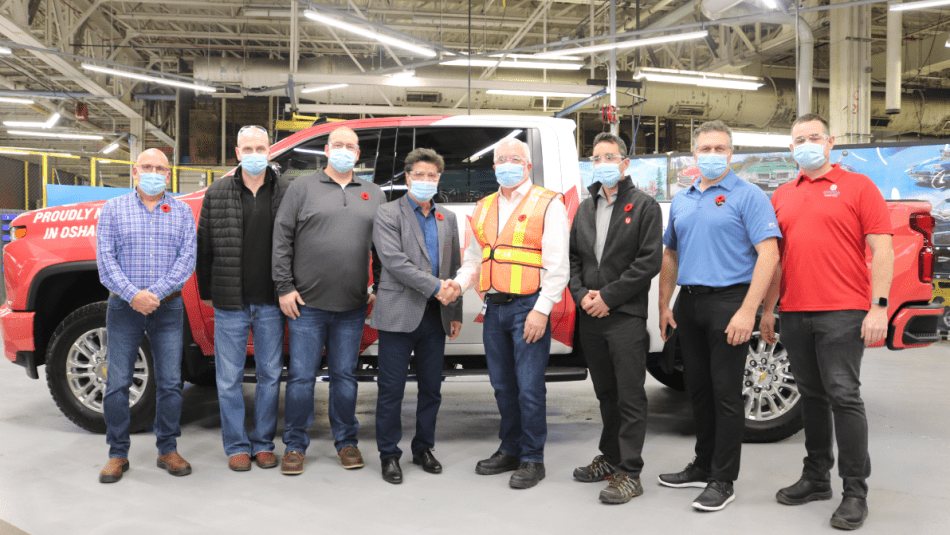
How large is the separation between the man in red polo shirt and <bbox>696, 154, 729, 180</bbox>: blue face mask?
32cm

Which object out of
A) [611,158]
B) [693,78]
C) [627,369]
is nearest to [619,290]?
[627,369]

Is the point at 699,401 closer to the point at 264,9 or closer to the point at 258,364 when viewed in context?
the point at 258,364

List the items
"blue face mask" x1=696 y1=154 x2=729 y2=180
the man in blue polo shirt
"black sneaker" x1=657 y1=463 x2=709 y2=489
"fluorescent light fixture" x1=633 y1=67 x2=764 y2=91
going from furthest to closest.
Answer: "fluorescent light fixture" x1=633 y1=67 x2=764 y2=91
"black sneaker" x1=657 y1=463 x2=709 y2=489
"blue face mask" x1=696 y1=154 x2=729 y2=180
the man in blue polo shirt

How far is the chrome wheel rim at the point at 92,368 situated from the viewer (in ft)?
13.0

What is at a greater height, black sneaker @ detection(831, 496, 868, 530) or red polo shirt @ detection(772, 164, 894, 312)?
red polo shirt @ detection(772, 164, 894, 312)

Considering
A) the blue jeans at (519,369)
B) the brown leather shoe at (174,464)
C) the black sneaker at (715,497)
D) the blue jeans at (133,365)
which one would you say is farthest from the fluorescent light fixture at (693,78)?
the brown leather shoe at (174,464)

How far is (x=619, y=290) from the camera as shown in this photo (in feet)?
9.88

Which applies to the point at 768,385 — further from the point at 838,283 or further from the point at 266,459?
the point at 266,459

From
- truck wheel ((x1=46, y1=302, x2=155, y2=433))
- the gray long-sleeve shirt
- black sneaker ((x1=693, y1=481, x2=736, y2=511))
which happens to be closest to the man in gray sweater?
the gray long-sleeve shirt

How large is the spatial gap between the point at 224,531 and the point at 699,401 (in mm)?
2184

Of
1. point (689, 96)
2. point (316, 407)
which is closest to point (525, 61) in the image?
point (689, 96)

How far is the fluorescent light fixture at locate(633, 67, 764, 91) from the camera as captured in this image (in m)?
11.3

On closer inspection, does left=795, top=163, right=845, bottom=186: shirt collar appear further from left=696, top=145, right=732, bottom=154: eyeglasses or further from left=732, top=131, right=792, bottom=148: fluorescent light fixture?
left=732, top=131, right=792, bottom=148: fluorescent light fixture

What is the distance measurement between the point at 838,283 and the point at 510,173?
155 cm
